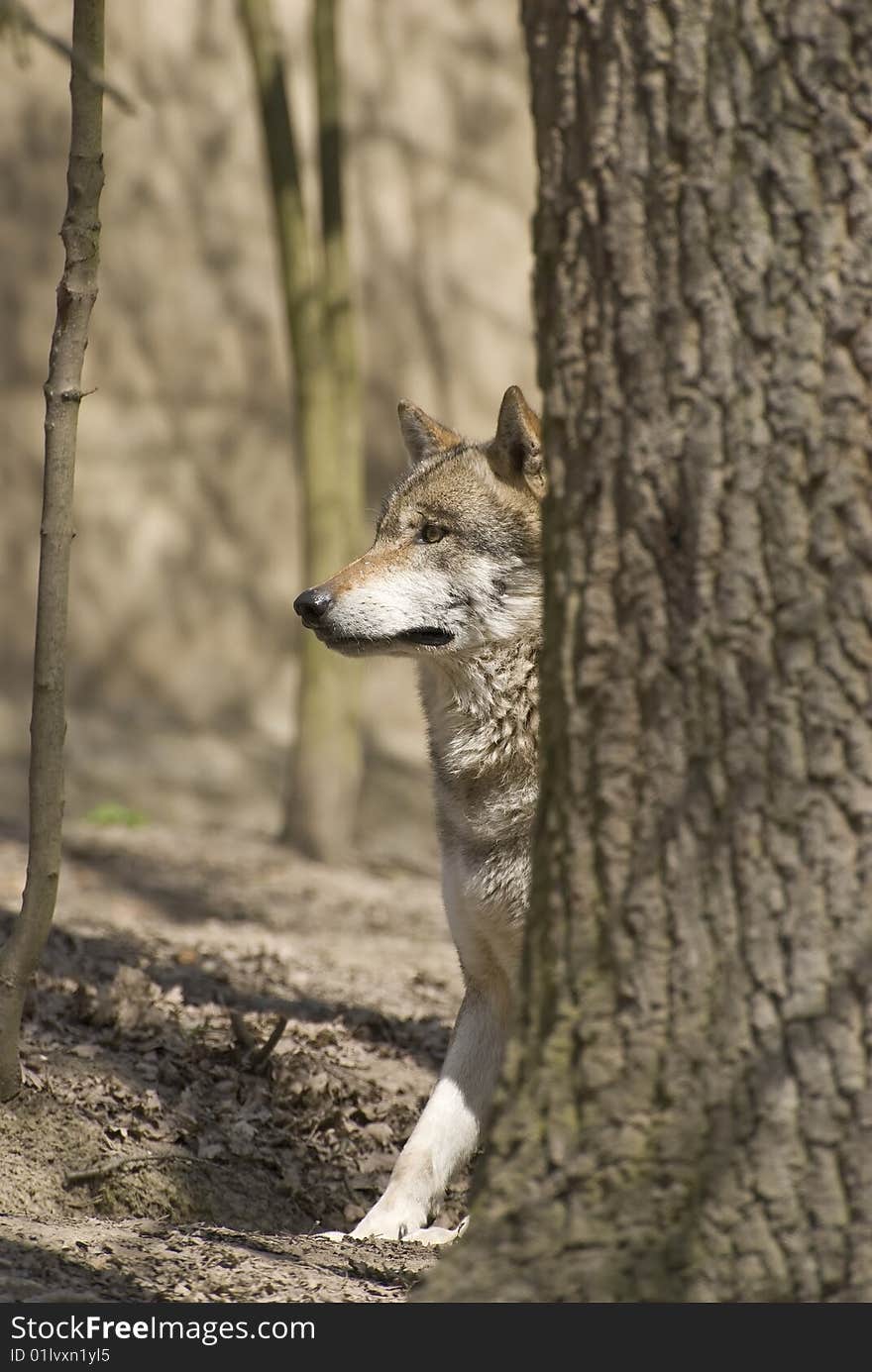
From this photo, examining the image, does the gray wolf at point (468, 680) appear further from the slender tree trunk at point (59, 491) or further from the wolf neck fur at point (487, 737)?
the slender tree trunk at point (59, 491)

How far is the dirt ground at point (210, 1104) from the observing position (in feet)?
10.8

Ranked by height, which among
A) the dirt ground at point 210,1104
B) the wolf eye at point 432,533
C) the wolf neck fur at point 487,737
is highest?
the wolf eye at point 432,533

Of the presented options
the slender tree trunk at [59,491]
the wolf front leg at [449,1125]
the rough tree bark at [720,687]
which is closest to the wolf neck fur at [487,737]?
the wolf front leg at [449,1125]

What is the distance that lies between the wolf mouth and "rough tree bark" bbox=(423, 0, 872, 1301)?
2.22 metres

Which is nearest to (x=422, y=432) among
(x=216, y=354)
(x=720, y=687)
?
(x=720, y=687)

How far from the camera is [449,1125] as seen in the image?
14.3 feet

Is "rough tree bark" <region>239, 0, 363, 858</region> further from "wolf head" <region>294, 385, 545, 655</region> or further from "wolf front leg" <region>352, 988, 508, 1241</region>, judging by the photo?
"wolf front leg" <region>352, 988, 508, 1241</region>

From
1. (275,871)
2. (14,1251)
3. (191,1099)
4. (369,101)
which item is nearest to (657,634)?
(14,1251)

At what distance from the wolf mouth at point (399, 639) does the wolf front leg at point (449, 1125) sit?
3.60 ft

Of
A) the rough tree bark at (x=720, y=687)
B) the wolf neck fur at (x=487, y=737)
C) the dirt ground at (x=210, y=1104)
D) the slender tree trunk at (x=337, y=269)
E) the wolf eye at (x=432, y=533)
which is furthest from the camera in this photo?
the slender tree trunk at (x=337, y=269)

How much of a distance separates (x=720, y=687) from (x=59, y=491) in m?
2.00

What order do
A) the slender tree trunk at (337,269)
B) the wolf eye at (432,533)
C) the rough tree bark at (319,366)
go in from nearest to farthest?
1. the wolf eye at (432,533)
2. the rough tree bark at (319,366)
3. the slender tree trunk at (337,269)

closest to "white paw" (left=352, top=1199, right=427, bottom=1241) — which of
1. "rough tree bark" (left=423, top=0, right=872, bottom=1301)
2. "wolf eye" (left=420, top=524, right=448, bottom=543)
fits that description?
"rough tree bark" (left=423, top=0, right=872, bottom=1301)

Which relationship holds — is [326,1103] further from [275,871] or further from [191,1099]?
[275,871]
